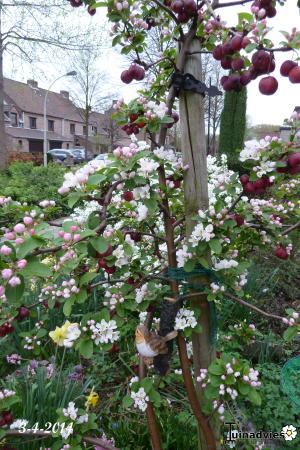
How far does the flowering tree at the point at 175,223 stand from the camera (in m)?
0.92

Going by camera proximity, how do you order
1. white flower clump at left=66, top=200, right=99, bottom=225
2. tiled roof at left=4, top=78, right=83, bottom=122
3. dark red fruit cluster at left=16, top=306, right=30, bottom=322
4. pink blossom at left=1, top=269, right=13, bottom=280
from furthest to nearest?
1. tiled roof at left=4, top=78, right=83, bottom=122
2. white flower clump at left=66, top=200, right=99, bottom=225
3. dark red fruit cluster at left=16, top=306, right=30, bottom=322
4. pink blossom at left=1, top=269, right=13, bottom=280

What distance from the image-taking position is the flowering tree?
921mm

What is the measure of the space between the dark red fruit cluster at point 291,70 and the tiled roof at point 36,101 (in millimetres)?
30881

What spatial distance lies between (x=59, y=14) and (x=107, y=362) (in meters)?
11.0

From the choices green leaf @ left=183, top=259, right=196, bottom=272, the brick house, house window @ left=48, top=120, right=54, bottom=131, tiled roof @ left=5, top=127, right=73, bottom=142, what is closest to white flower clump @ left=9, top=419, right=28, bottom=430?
green leaf @ left=183, top=259, right=196, bottom=272

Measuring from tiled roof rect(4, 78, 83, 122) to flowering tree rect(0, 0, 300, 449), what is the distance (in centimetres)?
3044

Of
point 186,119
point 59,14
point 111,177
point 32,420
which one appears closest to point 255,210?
point 186,119

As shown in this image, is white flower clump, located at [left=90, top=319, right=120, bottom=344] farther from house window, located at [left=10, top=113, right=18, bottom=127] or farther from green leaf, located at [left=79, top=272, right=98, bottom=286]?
house window, located at [left=10, top=113, right=18, bottom=127]

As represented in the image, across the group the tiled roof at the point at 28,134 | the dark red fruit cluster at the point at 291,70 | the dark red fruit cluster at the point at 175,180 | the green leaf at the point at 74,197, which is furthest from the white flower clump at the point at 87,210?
the tiled roof at the point at 28,134

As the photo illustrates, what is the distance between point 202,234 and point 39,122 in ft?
120

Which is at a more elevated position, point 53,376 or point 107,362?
point 53,376

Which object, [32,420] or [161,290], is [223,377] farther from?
[32,420]

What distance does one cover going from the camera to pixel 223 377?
1082 mm

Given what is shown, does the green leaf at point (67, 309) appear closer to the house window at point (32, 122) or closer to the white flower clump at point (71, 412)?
the white flower clump at point (71, 412)
